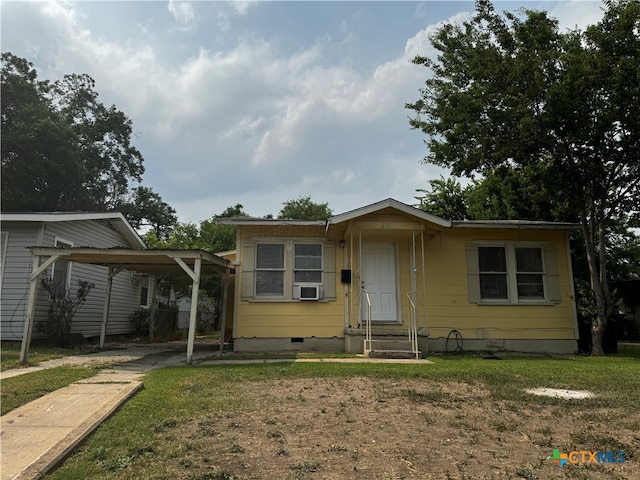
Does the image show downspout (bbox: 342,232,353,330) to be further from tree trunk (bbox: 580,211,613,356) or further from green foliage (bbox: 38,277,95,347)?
green foliage (bbox: 38,277,95,347)

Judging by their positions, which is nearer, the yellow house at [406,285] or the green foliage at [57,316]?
the yellow house at [406,285]

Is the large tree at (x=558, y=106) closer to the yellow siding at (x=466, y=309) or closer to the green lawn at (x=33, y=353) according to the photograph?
the yellow siding at (x=466, y=309)

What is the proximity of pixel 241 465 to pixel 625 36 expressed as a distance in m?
11.2

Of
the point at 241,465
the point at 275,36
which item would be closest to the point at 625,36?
the point at 275,36

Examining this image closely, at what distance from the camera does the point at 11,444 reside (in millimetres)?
3432

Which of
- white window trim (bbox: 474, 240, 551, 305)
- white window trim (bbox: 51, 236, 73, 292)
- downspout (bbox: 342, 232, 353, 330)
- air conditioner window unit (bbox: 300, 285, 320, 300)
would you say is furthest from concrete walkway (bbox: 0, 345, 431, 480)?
white window trim (bbox: 474, 240, 551, 305)

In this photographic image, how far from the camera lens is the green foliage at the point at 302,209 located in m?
35.9

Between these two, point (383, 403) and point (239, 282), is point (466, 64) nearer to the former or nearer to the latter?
point (239, 282)

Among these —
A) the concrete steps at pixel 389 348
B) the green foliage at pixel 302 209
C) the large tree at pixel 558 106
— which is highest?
the green foliage at pixel 302 209

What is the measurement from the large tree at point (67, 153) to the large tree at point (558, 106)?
21955 mm

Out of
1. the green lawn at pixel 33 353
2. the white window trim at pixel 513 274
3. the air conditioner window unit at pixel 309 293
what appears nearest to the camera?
the green lawn at pixel 33 353

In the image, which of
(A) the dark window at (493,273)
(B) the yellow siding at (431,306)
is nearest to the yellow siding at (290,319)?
Result: (B) the yellow siding at (431,306)

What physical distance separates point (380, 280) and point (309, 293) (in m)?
1.74

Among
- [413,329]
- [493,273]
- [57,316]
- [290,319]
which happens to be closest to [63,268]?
[57,316]
